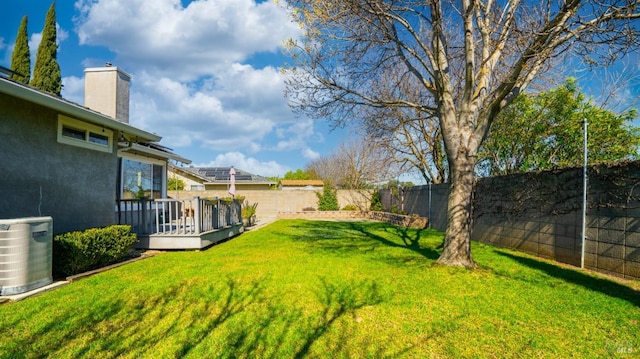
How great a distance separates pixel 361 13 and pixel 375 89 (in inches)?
223

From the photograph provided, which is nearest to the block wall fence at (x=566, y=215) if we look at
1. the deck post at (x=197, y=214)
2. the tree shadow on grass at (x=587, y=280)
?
the tree shadow on grass at (x=587, y=280)

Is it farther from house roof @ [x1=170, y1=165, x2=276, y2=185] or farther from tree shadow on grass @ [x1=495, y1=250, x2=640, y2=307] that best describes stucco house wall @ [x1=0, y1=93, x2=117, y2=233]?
house roof @ [x1=170, y1=165, x2=276, y2=185]

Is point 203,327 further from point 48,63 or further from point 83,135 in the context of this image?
point 48,63

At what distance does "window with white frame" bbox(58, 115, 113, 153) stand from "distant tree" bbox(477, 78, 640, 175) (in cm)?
1306

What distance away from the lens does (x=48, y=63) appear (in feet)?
51.8

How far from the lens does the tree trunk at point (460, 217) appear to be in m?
6.03

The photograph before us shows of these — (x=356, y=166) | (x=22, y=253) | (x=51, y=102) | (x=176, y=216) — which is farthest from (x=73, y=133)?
(x=356, y=166)

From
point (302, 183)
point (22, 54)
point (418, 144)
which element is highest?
point (22, 54)

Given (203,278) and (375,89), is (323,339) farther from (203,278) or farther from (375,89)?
(375,89)

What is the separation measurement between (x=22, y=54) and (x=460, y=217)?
68.3ft

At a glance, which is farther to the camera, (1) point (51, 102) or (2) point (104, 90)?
(2) point (104, 90)

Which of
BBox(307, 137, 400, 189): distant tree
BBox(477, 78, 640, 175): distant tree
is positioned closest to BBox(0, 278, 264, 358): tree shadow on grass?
BBox(477, 78, 640, 175): distant tree

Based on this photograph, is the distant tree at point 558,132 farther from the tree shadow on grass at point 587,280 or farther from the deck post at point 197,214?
the deck post at point 197,214

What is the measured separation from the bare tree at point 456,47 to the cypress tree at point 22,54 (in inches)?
630
